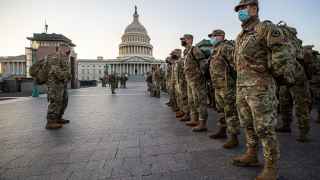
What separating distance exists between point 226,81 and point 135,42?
118156 mm

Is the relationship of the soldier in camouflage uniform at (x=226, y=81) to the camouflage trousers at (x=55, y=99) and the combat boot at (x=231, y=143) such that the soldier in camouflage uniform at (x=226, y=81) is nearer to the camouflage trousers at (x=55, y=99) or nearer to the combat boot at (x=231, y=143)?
the combat boot at (x=231, y=143)

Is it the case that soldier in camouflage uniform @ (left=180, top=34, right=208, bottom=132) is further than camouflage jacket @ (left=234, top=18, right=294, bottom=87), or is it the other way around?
soldier in camouflage uniform @ (left=180, top=34, right=208, bottom=132)

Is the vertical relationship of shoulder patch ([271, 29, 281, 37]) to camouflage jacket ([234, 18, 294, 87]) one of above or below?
above

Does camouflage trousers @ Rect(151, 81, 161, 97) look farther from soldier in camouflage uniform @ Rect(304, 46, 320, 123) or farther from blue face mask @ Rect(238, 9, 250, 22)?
blue face mask @ Rect(238, 9, 250, 22)

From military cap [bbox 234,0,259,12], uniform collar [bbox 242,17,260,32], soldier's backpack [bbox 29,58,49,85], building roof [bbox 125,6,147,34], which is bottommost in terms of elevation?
soldier's backpack [bbox 29,58,49,85]

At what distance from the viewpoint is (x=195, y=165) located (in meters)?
3.83

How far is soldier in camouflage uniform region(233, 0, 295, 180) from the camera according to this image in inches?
124

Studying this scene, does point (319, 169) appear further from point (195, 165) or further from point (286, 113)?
point (286, 113)

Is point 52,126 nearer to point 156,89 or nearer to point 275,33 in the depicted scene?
point 275,33

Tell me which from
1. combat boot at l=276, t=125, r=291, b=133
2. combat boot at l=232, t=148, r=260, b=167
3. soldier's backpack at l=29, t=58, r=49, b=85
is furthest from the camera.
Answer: soldier's backpack at l=29, t=58, r=49, b=85

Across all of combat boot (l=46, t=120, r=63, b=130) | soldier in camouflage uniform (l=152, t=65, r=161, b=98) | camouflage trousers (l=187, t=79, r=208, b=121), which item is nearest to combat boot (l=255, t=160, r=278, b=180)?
camouflage trousers (l=187, t=79, r=208, b=121)

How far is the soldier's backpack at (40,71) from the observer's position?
7539mm

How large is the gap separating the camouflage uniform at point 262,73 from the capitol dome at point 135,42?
119 metres

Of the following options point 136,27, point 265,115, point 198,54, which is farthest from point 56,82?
point 136,27
